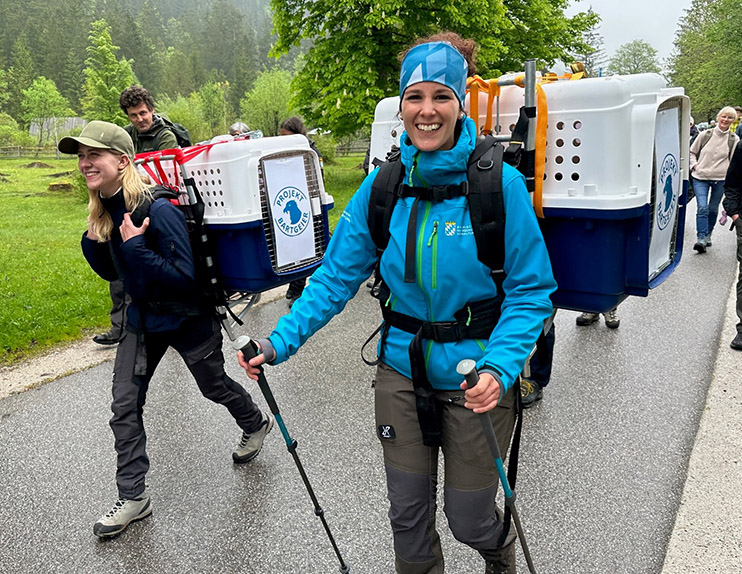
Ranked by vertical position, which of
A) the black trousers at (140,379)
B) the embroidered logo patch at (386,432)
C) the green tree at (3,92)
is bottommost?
the black trousers at (140,379)

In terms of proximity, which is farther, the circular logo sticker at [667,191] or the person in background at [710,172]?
the person in background at [710,172]

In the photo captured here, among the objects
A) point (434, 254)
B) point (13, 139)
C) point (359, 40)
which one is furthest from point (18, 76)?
point (434, 254)

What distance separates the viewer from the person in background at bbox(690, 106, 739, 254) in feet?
32.0

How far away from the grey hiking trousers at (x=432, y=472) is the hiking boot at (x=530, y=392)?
2.27m

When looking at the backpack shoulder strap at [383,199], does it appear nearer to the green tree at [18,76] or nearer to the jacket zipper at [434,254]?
the jacket zipper at [434,254]

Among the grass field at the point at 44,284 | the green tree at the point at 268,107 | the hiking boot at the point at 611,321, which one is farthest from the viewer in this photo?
the green tree at the point at 268,107

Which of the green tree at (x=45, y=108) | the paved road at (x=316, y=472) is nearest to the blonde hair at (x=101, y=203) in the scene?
the paved road at (x=316, y=472)

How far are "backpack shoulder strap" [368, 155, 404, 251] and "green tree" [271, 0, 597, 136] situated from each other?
17036mm

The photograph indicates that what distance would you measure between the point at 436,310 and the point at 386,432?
541 mm

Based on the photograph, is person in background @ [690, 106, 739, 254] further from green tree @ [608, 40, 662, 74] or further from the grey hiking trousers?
green tree @ [608, 40, 662, 74]

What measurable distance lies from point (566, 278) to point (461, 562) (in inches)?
57.7

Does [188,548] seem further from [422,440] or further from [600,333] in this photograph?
[600,333]

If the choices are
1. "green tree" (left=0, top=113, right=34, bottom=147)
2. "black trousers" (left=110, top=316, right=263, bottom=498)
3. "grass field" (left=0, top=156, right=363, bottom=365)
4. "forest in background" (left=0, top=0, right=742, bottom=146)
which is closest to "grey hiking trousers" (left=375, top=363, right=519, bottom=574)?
"black trousers" (left=110, top=316, right=263, bottom=498)

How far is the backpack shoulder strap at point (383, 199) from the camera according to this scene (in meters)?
2.25
